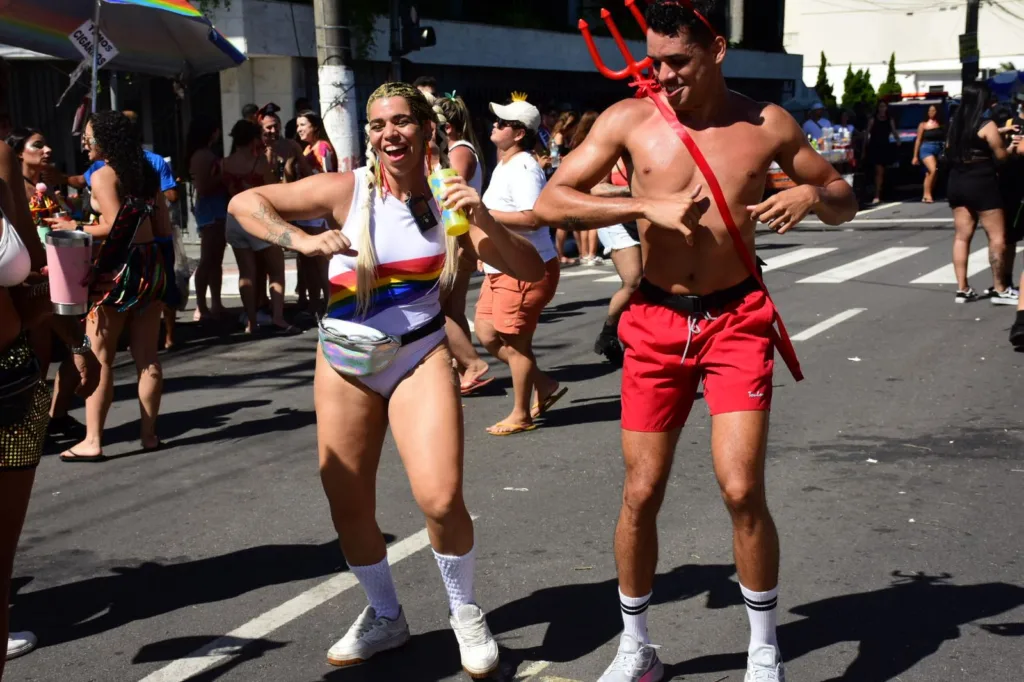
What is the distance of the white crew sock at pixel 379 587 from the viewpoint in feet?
14.2

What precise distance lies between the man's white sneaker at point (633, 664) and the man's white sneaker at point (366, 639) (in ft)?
2.46

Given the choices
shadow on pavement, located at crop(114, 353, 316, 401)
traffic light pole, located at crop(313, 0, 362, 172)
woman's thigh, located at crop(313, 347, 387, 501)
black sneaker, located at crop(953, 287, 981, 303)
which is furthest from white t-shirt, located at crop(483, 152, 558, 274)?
traffic light pole, located at crop(313, 0, 362, 172)

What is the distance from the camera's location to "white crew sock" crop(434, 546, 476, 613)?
13.6 feet

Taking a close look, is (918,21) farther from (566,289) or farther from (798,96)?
(566,289)

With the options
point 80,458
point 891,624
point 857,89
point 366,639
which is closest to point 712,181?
point 891,624

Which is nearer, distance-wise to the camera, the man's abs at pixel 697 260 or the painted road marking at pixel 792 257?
the man's abs at pixel 697 260

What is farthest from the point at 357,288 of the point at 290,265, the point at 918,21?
the point at 918,21

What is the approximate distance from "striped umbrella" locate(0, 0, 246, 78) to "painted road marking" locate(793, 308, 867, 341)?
621 cm

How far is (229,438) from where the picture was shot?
302 inches

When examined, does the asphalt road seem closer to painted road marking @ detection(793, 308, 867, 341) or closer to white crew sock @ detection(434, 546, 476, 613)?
white crew sock @ detection(434, 546, 476, 613)

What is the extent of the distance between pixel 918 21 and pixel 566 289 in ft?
220

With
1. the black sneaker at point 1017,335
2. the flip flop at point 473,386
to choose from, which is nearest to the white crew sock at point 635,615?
the flip flop at point 473,386

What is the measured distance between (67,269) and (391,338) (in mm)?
986

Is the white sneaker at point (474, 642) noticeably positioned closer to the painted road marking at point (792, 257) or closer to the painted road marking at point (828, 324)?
the painted road marking at point (828, 324)
